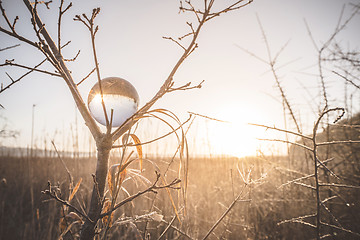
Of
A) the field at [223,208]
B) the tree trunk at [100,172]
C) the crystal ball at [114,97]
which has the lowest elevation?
the field at [223,208]

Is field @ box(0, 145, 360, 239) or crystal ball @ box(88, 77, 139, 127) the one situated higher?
crystal ball @ box(88, 77, 139, 127)

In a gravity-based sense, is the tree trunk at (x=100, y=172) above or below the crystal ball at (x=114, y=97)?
below

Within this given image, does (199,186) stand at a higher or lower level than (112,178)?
lower

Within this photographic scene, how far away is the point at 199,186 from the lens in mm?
4453

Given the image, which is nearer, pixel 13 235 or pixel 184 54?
pixel 184 54

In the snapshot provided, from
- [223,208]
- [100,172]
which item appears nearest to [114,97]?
[100,172]

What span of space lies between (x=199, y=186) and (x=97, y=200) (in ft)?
13.4

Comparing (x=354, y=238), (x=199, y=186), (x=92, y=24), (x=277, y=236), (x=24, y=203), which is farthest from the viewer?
(x=199, y=186)

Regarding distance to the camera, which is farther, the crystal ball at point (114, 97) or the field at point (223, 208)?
A: the field at point (223, 208)

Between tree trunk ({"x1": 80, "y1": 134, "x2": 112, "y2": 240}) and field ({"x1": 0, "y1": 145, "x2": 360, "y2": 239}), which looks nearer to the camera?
tree trunk ({"x1": 80, "y1": 134, "x2": 112, "y2": 240})

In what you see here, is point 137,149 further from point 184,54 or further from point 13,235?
point 13,235

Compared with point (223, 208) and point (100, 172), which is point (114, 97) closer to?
point (100, 172)

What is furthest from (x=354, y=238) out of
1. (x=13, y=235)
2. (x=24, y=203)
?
(x=24, y=203)

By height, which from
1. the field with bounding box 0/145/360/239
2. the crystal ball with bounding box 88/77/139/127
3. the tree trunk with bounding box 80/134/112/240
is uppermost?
the crystal ball with bounding box 88/77/139/127
